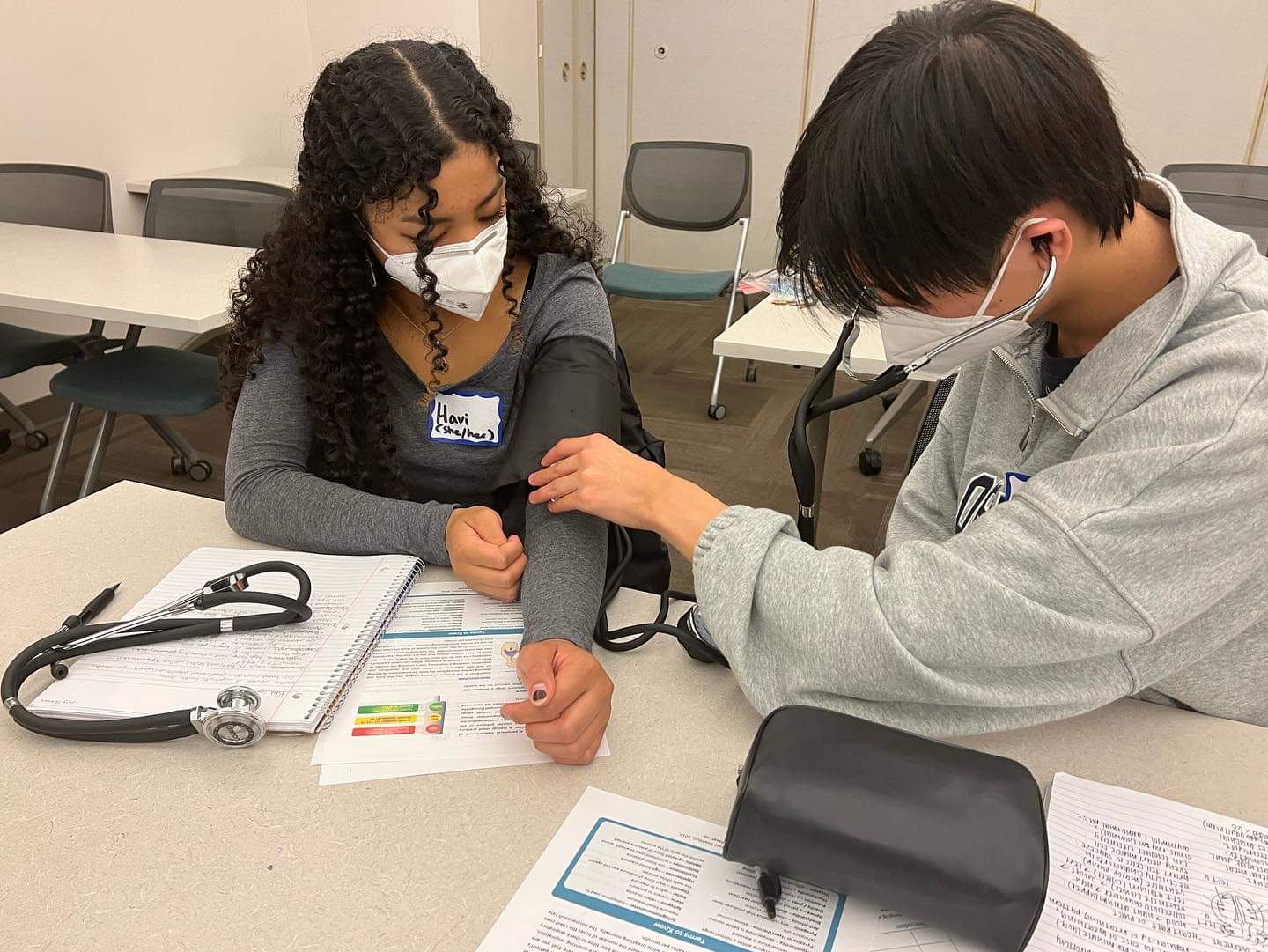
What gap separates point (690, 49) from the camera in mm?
4820

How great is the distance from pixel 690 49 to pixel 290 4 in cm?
204

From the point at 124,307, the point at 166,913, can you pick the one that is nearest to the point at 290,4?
the point at 124,307

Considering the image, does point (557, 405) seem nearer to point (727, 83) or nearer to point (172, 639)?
point (172, 639)

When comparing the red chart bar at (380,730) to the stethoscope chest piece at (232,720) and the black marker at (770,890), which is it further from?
the black marker at (770,890)

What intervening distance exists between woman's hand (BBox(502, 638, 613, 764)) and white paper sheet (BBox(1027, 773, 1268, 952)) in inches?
14.0

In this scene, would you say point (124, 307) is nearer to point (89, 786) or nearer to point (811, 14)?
point (89, 786)

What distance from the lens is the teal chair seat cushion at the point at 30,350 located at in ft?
7.69

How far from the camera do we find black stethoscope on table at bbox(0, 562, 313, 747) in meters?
0.74

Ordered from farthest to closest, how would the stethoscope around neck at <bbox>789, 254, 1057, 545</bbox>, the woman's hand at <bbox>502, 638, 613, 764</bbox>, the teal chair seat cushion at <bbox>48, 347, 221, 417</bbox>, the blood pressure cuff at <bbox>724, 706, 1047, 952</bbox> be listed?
the teal chair seat cushion at <bbox>48, 347, 221, 417</bbox> < the stethoscope around neck at <bbox>789, 254, 1057, 545</bbox> < the woman's hand at <bbox>502, 638, 613, 764</bbox> < the blood pressure cuff at <bbox>724, 706, 1047, 952</bbox>

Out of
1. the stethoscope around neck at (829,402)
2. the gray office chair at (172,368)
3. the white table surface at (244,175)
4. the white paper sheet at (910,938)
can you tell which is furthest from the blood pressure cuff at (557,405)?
the white table surface at (244,175)

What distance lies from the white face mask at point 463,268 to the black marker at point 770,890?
0.76 meters

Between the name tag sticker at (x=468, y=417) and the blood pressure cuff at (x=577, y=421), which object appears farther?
the name tag sticker at (x=468, y=417)

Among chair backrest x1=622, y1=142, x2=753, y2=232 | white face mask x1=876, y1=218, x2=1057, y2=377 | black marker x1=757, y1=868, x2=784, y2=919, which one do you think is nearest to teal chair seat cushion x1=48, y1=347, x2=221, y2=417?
white face mask x1=876, y1=218, x2=1057, y2=377

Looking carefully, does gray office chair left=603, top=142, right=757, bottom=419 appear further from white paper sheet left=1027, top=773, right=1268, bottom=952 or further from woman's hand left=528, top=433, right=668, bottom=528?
white paper sheet left=1027, top=773, right=1268, bottom=952
